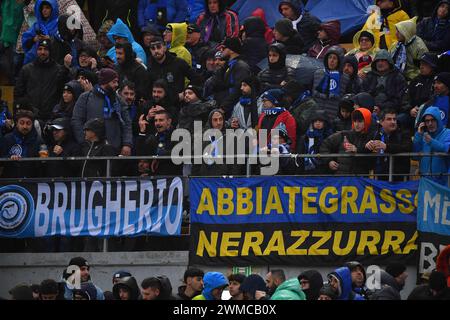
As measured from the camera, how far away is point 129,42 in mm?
24359

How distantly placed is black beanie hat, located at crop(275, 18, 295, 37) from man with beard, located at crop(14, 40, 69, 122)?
315 centimetres

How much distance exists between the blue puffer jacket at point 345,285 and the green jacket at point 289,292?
43 cm

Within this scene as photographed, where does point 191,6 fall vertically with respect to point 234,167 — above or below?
above

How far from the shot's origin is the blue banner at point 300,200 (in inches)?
818

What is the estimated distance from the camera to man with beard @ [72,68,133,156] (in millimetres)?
22094

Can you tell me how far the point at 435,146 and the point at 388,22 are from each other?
4.21m

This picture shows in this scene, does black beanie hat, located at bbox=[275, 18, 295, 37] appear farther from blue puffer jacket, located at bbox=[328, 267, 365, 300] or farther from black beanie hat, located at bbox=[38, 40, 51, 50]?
blue puffer jacket, located at bbox=[328, 267, 365, 300]

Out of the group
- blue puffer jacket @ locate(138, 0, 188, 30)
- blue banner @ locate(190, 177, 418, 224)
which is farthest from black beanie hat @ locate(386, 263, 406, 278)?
blue puffer jacket @ locate(138, 0, 188, 30)

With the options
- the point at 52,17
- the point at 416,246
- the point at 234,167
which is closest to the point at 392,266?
the point at 416,246

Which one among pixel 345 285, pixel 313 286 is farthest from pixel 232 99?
pixel 345 285

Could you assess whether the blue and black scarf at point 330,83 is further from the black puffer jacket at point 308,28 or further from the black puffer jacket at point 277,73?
the black puffer jacket at point 308,28

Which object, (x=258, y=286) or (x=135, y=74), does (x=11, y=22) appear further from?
(x=258, y=286)
